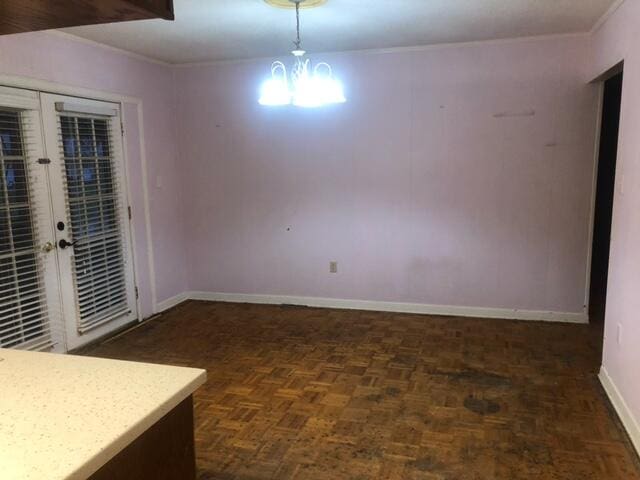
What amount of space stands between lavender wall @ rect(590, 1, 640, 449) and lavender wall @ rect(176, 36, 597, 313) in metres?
1.07

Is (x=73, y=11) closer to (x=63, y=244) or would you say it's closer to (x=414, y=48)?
(x=63, y=244)

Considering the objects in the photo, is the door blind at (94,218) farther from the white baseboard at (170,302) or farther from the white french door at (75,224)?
the white baseboard at (170,302)

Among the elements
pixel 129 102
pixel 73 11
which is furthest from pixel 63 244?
pixel 73 11

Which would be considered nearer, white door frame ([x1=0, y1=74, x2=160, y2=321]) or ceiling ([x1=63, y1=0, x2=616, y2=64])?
ceiling ([x1=63, y1=0, x2=616, y2=64])

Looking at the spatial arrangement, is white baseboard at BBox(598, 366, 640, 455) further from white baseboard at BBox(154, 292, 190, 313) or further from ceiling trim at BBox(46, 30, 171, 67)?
ceiling trim at BBox(46, 30, 171, 67)

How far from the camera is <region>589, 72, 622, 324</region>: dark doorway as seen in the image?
482 cm

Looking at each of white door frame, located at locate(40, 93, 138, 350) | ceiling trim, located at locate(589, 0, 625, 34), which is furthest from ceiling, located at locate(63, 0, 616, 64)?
white door frame, located at locate(40, 93, 138, 350)

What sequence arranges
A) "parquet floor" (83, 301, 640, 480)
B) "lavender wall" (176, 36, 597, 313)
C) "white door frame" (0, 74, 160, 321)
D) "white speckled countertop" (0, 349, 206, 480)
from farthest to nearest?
"lavender wall" (176, 36, 597, 313) → "white door frame" (0, 74, 160, 321) → "parquet floor" (83, 301, 640, 480) → "white speckled countertop" (0, 349, 206, 480)

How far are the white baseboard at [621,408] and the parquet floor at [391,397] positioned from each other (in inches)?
2.3

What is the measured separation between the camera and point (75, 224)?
149 inches

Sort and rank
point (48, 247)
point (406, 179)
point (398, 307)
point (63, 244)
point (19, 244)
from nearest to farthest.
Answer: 1. point (19, 244)
2. point (48, 247)
3. point (63, 244)
4. point (406, 179)
5. point (398, 307)

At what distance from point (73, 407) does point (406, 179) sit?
3.72 meters

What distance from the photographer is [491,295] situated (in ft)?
14.6

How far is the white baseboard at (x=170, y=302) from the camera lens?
4.83m
